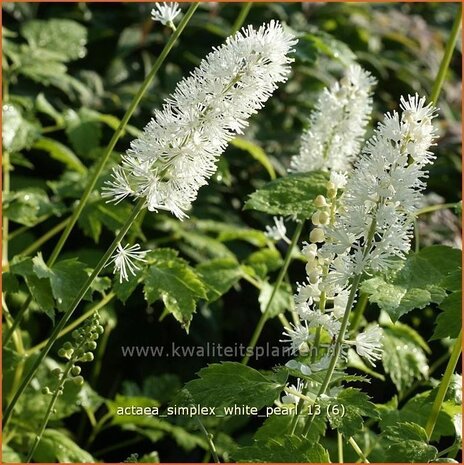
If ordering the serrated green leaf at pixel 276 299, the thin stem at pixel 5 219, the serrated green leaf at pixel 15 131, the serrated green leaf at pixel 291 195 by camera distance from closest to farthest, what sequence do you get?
the serrated green leaf at pixel 291 195 → the serrated green leaf at pixel 276 299 → the thin stem at pixel 5 219 → the serrated green leaf at pixel 15 131

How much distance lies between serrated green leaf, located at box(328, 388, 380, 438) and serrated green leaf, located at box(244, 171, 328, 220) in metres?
0.44

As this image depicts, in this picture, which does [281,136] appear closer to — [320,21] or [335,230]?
[320,21]

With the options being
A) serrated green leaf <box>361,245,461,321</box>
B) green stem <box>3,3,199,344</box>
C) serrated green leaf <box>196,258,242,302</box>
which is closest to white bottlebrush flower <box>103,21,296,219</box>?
green stem <box>3,3,199,344</box>

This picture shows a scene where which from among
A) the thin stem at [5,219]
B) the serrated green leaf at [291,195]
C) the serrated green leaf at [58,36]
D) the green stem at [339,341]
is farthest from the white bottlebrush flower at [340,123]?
the serrated green leaf at [58,36]

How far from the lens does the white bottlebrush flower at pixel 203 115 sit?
146 centimetres

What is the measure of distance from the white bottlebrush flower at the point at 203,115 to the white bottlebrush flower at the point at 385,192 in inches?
8.7

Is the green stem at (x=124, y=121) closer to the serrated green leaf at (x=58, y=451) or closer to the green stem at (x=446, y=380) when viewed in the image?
the serrated green leaf at (x=58, y=451)

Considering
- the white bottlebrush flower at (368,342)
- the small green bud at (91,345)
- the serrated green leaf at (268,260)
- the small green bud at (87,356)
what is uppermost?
the serrated green leaf at (268,260)

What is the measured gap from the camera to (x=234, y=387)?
144 cm

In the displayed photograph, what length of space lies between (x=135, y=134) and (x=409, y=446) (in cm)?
131

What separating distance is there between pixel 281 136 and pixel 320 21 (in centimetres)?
98

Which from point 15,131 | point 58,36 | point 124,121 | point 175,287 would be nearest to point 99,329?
point 175,287

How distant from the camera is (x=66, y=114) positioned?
2807 mm

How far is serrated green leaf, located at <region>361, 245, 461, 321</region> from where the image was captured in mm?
1425
